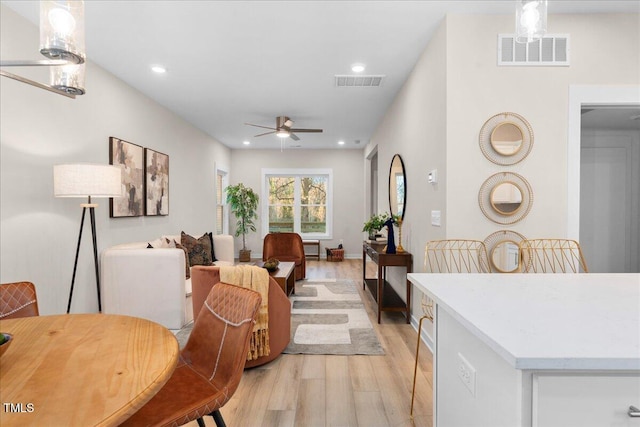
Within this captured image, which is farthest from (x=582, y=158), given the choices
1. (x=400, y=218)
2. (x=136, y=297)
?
(x=136, y=297)

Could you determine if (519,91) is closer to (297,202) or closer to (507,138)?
(507,138)

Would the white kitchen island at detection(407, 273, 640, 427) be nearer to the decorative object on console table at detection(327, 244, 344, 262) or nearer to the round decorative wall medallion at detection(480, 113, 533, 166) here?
the round decorative wall medallion at detection(480, 113, 533, 166)

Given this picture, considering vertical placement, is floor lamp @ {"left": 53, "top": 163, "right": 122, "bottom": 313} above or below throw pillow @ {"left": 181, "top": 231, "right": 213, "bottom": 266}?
above

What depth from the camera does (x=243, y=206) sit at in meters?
7.68

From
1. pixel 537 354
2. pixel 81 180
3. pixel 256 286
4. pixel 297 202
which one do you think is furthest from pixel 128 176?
pixel 297 202

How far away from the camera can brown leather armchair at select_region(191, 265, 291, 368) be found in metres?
2.59

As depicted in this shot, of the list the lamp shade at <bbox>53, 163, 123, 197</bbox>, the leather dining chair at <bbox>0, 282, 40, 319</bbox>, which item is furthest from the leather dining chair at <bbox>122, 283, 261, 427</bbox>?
the lamp shade at <bbox>53, 163, 123, 197</bbox>

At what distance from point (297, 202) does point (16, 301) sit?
6.78m

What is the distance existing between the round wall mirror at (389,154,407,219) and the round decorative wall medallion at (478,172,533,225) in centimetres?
130

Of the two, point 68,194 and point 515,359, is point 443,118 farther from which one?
point 68,194

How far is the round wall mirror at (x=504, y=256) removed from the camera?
2598 mm

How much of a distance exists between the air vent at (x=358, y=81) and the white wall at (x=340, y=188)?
4.23 m

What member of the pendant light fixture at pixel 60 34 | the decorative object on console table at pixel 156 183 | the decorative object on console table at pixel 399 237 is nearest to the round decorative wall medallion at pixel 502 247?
the decorative object on console table at pixel 399 237

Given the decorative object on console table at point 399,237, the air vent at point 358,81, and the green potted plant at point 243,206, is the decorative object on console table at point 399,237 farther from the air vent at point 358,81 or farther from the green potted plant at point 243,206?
the green potted plant at point 243,206
